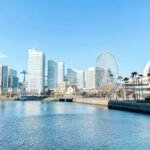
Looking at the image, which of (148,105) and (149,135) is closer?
(149,135)

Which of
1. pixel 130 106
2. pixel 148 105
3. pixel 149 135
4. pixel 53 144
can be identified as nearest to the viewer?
pixel 53 144

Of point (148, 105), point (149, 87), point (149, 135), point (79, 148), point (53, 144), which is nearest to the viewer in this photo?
point (79, 148)

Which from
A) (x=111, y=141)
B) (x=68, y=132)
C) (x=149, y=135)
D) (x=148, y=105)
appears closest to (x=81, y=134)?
(x=68, y=132)

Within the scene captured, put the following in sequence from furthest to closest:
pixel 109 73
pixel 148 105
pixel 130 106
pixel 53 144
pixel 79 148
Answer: pixel 109 73, pixel 130 106, pixel 148 105, pixel 53 144, pixel 79 148

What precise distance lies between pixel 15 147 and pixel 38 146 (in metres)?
2.53

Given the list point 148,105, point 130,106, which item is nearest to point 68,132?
point 148,105

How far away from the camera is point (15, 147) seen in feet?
113

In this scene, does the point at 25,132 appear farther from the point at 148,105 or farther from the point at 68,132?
the point at 148,105

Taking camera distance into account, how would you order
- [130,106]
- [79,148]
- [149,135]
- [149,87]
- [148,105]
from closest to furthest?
[79,148]
[149,135]
[148,105]
[130,106]
[149,87]

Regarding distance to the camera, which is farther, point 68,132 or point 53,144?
point 68,132

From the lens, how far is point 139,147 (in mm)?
34719

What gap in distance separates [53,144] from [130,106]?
217 ft

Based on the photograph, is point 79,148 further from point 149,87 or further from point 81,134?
point 149,87

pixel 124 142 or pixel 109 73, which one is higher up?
pixel 109 73
